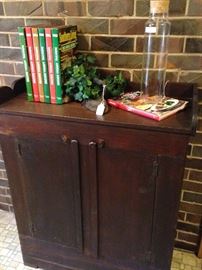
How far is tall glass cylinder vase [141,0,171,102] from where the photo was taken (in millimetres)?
1203

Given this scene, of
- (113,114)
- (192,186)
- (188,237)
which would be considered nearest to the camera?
(113,114)

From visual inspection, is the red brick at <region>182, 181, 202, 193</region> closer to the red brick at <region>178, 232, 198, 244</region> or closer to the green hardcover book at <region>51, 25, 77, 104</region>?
the red brick at <region>178, 232, 198, 244</region>

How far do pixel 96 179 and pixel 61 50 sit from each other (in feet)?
1.93

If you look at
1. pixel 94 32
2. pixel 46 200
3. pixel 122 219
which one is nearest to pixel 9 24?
pixel 94 32

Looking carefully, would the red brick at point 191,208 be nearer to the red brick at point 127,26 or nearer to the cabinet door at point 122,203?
the cabinet door at point 122,203

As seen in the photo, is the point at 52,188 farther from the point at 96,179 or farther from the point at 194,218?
the point at 194,218

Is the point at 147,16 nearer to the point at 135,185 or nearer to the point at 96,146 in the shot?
the point at 96,146

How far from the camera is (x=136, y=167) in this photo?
1.15m

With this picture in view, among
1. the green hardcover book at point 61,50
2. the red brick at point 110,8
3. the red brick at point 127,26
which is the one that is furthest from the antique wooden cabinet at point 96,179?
the red brick at point 110,8

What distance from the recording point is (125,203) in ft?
4.12

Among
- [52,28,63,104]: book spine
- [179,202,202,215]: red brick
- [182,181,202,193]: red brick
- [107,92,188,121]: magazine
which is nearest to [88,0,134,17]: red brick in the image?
[52,28,63,104]: book spine

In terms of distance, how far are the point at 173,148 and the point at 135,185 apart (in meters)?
0.25

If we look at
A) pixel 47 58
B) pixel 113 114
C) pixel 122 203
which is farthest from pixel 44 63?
pixel 122 203

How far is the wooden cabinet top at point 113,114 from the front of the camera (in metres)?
1.03
